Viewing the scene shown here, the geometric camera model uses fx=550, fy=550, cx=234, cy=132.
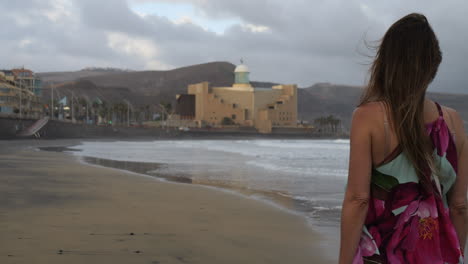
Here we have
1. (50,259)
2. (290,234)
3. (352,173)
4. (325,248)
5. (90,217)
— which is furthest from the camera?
(90,217)

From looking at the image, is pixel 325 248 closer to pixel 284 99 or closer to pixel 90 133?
pixel 90 133

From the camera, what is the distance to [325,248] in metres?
5.70

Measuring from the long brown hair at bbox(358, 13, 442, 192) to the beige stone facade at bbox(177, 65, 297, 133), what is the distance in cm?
11287

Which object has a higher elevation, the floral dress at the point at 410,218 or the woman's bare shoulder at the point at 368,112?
the woman's bare shoulder at the point at 368,112

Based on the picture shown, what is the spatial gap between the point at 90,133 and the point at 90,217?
7025 cm

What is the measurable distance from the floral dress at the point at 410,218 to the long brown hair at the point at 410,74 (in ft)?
0.16

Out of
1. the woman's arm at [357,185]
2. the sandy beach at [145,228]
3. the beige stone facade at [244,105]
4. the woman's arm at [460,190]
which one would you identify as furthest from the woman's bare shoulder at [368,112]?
the beige stone facade at [244,105]

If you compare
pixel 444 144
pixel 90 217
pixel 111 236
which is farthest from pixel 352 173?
pixel 90 217

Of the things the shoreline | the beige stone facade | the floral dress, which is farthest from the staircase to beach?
the beige stone facade

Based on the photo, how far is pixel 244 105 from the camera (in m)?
119

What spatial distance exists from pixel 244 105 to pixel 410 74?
11705cm

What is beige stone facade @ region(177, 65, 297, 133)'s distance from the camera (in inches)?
4589

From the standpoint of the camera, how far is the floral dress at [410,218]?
1.89m

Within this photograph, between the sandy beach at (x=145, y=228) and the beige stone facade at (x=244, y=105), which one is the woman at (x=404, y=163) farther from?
the beige stone facade at (x=244, y=105)
